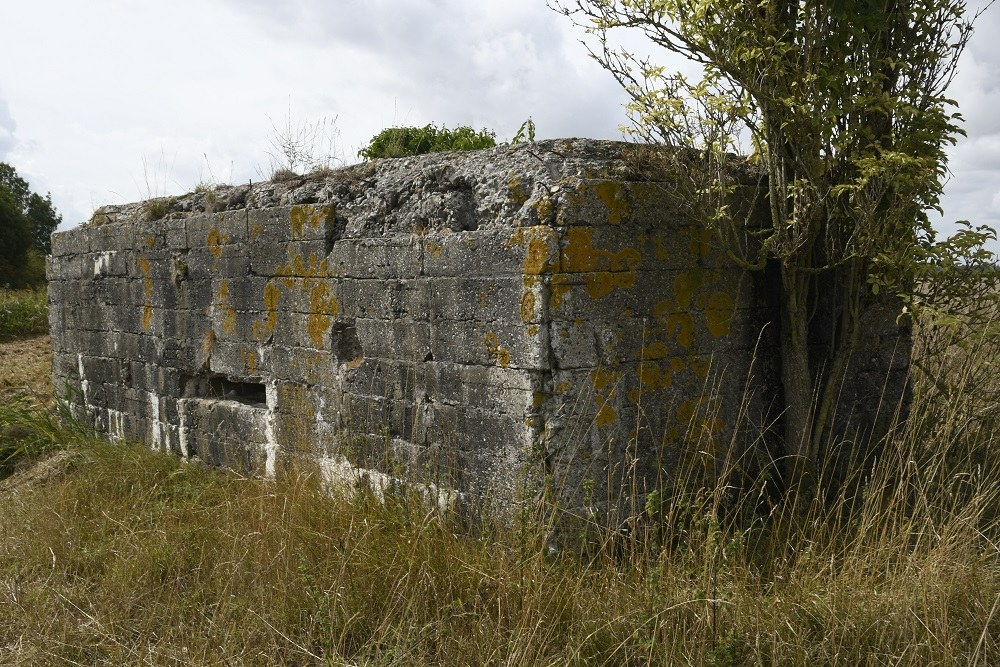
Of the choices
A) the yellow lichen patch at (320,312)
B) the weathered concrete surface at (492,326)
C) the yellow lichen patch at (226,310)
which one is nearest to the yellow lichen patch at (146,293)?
the weathered concrete surface at (492,326)

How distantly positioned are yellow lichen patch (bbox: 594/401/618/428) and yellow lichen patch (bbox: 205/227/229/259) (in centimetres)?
329

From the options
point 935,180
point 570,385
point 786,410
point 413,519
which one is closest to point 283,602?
point 413,519

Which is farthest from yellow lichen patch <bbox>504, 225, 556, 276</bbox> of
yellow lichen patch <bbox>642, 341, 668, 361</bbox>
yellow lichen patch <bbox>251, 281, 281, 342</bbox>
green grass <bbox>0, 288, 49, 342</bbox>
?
green grass <bbox>0, 288, 49, 342</bbox>

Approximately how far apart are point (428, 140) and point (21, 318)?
9.26 meters

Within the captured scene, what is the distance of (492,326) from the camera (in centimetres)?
456

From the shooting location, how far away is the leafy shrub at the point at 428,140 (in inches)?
360

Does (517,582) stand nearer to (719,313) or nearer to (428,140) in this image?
(719,313)

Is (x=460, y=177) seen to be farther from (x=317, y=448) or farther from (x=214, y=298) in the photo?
(x=214, y=298)

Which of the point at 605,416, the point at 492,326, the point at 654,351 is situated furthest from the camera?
the point at 654,351

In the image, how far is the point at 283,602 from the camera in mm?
4027

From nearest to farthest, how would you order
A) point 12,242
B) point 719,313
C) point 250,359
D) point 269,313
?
point 719,313, point 269,313, point 250,359, point 12,242

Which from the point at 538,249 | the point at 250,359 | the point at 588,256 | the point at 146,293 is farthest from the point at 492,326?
the point at 146,293

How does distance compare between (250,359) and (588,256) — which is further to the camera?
(250,359)

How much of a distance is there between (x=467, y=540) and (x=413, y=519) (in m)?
0.31
